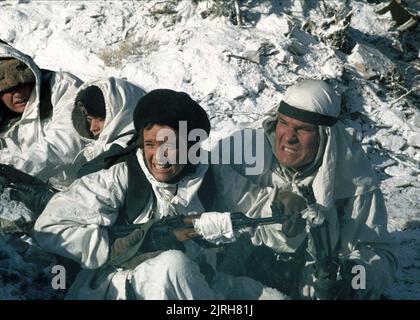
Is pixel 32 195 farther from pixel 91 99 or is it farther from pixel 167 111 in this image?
pixel 167 111

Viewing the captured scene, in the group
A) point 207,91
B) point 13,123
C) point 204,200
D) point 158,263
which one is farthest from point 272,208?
point 207,91

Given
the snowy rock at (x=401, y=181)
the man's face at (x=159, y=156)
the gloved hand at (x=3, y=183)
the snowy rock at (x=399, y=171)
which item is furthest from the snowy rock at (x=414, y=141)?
the gloved hand at (x=3, y=183)

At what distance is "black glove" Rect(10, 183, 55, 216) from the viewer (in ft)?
20.9

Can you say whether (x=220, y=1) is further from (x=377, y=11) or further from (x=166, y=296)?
(x=166, y=296)

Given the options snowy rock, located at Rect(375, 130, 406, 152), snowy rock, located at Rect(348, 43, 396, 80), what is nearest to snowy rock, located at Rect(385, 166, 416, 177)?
snowy rock, located at Rect(375, 130, 406, 152)

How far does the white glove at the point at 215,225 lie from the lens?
531cm

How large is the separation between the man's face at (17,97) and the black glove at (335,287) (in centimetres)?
266

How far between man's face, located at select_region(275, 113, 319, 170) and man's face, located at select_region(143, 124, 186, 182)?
0.72m

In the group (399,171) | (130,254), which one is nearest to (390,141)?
(399,171)

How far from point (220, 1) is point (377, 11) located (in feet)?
5.39

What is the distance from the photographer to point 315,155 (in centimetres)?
587

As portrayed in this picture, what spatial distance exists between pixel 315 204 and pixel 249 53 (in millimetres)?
3478

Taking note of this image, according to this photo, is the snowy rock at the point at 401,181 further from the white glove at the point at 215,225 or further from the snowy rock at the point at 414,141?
the white glove at the point at 215,225

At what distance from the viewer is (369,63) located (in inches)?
360
